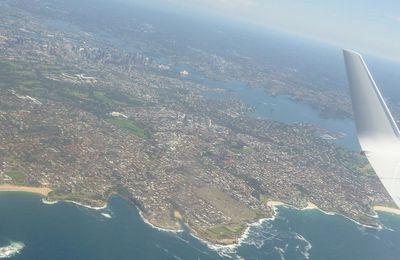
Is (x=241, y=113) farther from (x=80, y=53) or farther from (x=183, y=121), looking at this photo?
(x=80, y=53)

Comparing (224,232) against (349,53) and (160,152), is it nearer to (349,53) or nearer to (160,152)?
(160,152)

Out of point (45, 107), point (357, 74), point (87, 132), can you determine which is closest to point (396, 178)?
point (357, 74)

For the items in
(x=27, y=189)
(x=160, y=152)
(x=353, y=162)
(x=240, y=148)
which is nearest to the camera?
(x=27, y=189)

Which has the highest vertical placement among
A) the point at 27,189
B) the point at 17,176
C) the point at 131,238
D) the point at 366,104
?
the point at 366,104

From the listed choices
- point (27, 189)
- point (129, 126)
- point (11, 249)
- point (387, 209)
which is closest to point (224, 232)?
point (11, 249)

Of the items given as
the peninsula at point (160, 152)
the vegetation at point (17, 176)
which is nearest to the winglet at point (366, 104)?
the peninsula at point (160, 152)

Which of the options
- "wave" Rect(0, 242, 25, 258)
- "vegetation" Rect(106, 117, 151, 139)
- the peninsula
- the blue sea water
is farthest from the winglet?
"vegetation" Rect(106, 117, 151, 139)
